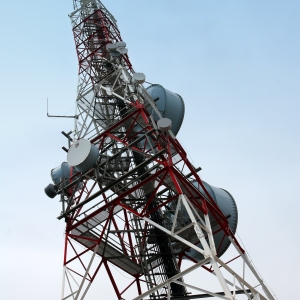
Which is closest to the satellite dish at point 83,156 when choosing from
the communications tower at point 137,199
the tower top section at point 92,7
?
the communications tower at point 137,199

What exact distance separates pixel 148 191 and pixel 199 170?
256 cm

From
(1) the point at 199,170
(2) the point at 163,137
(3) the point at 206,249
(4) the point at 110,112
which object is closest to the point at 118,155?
(2) the point at 163,137

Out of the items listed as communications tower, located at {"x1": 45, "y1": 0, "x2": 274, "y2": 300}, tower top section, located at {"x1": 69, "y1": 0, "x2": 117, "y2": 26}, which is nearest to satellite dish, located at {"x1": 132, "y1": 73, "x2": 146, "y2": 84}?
communications tower, located at {"x1": 45, "y1": 0, "x2": 274, "y2": 300}

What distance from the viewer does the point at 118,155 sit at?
14102 millimetres

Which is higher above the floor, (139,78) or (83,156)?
(139,78)

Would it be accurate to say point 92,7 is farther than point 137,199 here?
Yes

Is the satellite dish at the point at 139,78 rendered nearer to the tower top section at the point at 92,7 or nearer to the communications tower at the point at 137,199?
the communications tower at the point at 137,199

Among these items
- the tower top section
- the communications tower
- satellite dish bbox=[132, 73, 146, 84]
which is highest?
the tower top section

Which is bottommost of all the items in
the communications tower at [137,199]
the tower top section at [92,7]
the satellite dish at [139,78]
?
the communications tower at [137,199]

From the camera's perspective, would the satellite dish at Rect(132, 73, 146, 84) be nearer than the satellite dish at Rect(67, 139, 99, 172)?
No

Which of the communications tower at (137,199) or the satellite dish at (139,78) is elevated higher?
the satellite dish at (139,78)

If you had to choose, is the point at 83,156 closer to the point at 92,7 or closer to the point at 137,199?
the point at 137,199

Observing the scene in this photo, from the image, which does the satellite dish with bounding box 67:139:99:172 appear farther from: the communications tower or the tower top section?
the tower top section

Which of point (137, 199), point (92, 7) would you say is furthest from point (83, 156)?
point (92, 7)
